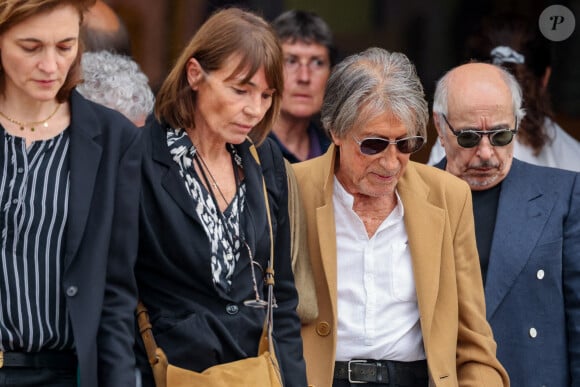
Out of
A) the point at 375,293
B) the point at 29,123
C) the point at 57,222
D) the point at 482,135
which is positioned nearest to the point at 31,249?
the point at 57,222

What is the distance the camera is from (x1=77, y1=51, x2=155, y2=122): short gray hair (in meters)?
5.45

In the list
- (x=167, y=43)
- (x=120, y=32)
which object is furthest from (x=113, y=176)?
(x=167, y=43)

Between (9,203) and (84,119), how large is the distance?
364 millimetres

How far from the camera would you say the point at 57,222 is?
12.2ft

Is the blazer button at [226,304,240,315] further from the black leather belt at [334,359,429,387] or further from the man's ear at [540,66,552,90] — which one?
the man's ear at [540,66,552,90]

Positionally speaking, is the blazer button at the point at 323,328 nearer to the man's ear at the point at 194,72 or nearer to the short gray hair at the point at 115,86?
the man's ear at the point at 194,72

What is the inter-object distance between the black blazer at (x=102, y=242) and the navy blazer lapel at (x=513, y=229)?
1658mm

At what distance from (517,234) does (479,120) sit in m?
0.48

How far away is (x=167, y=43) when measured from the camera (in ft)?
21.9

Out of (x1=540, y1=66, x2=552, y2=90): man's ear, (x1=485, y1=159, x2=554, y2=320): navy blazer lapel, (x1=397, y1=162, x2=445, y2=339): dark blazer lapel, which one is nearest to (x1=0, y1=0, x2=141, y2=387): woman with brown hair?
(x1=397, y1=162, x2=445, y2=339): dark blazer lapel

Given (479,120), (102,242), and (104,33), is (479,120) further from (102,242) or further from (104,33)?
(102,242)

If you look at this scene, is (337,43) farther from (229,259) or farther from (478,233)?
(229,259)

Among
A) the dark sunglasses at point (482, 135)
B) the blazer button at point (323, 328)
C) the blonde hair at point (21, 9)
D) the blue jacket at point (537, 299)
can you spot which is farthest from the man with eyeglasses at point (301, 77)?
the blonde hair at point (21, 9)

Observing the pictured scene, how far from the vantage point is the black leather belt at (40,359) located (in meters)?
3.64
